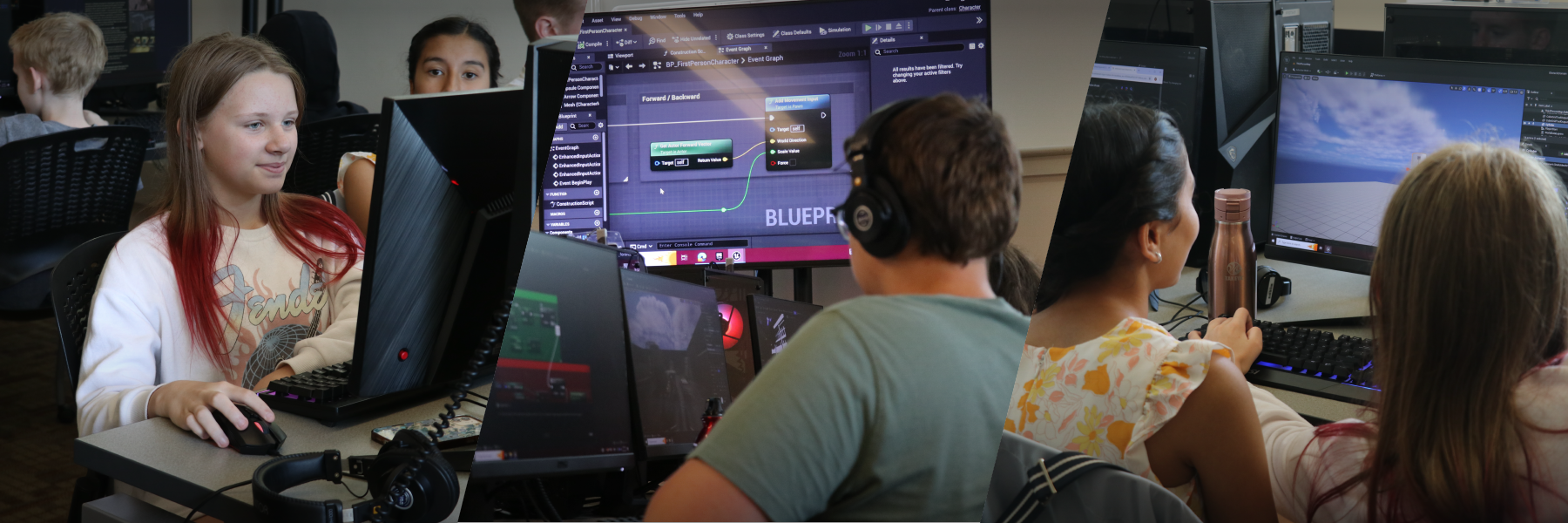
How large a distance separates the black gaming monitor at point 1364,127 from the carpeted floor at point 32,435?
3.12 metres

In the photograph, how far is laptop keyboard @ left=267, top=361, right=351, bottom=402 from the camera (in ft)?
4.06

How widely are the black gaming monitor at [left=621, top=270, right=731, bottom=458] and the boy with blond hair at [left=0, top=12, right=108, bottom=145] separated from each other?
13.4 feet

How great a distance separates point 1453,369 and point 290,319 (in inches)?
75.2

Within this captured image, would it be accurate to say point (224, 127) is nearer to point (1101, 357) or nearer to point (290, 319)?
point (290, 319)

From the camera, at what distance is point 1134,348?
226mm

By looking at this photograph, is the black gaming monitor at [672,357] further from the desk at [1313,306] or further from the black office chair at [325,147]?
the black office chair at [325,147]

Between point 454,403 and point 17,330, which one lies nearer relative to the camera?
point 454,403

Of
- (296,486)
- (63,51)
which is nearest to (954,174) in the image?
(296,486)

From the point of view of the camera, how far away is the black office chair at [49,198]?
3.14m

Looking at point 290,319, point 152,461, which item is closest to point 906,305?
point 152,461

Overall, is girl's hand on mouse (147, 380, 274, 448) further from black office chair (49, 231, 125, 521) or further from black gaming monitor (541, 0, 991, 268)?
black gaming monitor (541, 0, 991, 268)

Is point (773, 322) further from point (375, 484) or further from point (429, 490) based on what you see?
point (375, 484)

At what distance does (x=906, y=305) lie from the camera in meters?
0.20

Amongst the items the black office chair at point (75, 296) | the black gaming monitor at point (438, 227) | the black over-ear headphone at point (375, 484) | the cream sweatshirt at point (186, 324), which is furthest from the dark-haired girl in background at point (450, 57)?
the black office chair at point (75, 296)
